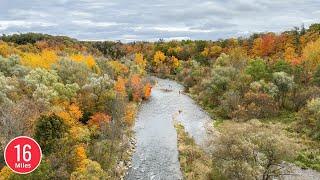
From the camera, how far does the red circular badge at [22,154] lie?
59.0 feet

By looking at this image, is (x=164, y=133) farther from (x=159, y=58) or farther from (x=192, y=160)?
(x=159, y=58)

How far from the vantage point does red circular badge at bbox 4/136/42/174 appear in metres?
18.0

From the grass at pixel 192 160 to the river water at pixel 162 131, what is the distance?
89 centimetres

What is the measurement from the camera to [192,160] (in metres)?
56.7

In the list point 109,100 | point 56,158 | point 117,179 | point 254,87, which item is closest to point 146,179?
point 117,179

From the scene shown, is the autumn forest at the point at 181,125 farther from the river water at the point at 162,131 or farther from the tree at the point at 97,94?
the river water at the point at 162,131

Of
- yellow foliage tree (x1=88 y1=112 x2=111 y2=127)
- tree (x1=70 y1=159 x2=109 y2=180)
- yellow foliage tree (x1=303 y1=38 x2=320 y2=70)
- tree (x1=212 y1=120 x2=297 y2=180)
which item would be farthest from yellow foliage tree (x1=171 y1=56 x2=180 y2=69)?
tree (x1=70 y1=159 x2=109 y2=180)

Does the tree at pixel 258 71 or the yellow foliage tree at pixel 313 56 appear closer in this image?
the tree at pixel 258 71

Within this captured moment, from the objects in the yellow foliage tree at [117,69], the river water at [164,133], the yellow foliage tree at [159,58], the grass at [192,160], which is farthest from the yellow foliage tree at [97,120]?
the yellow foliage tree at [159,58]

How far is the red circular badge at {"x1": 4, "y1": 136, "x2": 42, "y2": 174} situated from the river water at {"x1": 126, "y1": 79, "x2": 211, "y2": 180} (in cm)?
3353

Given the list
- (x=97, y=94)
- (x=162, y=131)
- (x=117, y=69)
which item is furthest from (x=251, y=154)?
(x=117, y=69)

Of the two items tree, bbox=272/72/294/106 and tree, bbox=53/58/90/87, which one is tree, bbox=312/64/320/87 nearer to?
tree, bbox=272/72/294/106

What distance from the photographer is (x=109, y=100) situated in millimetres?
72188

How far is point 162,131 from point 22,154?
57.5 meters
